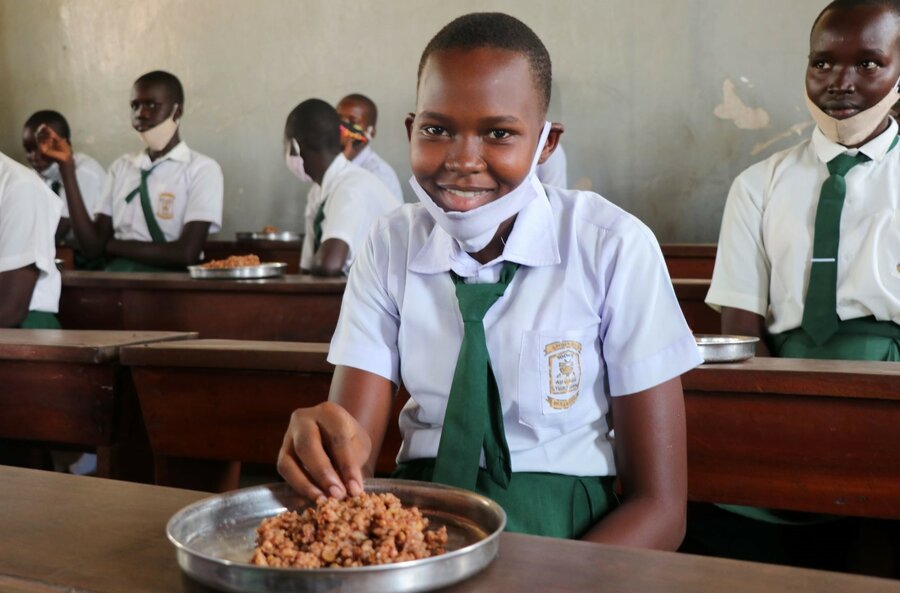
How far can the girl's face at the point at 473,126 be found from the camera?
48.3 inches

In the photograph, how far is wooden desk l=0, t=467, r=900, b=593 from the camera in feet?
2.45

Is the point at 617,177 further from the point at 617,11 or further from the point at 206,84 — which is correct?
the point at 206,84

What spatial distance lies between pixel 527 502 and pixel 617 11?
5449 millimetres

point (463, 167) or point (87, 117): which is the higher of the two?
point (87, 117)

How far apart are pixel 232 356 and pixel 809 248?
54.9 inches

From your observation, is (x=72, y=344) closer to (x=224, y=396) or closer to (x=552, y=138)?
(x=224, y=396)

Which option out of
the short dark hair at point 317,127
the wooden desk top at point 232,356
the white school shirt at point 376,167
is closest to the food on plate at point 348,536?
the wooden desk top at point 232,356

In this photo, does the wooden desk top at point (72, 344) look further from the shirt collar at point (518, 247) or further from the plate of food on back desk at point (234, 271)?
the plate of food on back desk at point (234, 271)

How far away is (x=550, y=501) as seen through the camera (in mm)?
1213

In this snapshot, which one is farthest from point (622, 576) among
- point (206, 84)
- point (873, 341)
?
point (206, 84)

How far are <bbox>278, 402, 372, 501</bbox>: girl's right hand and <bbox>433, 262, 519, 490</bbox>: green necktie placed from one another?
0.69 ft

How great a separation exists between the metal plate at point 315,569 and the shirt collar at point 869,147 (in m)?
1.78

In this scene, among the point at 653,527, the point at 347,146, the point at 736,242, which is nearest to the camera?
the point at 653,527

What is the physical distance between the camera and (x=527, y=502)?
3.96 feet
